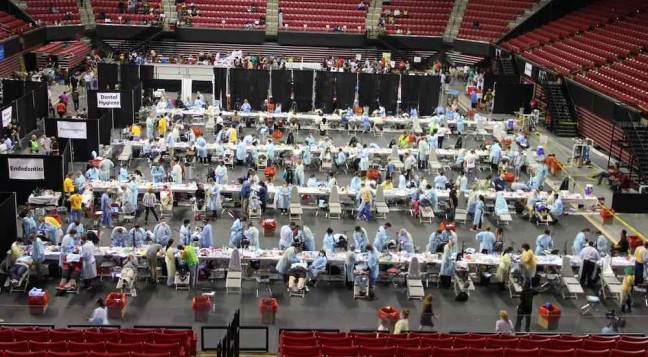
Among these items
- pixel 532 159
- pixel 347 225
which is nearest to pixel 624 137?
pixel 532 159

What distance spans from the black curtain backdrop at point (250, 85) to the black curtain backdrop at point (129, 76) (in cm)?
570

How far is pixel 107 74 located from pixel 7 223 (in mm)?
23718

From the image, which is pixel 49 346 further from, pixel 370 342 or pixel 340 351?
pixel 370 342

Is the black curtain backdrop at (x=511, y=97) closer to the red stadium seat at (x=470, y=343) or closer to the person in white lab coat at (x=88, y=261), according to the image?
the person in white lab coat at (x=88, y=261)

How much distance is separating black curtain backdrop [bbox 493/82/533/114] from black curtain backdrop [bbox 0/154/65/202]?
91.6ft

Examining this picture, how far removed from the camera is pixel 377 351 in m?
16.1

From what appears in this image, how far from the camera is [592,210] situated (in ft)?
102

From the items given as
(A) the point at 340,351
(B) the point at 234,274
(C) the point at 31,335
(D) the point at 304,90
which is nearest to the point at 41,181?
(B) the point at 234,274

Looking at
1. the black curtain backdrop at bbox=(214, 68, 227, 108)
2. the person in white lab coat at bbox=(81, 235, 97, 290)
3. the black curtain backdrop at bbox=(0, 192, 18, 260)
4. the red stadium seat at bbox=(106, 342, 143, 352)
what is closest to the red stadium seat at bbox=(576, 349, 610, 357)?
the red stadium seat at bbox=(106, 342, 143, 352)

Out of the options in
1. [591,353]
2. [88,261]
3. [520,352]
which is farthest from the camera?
[88,261]

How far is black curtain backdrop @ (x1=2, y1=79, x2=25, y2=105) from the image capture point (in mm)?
40781

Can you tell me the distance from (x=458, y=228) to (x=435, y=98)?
719 inches

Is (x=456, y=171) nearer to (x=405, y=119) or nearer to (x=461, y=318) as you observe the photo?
(x=405, y=119)

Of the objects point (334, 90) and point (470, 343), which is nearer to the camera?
point (470, 343)
